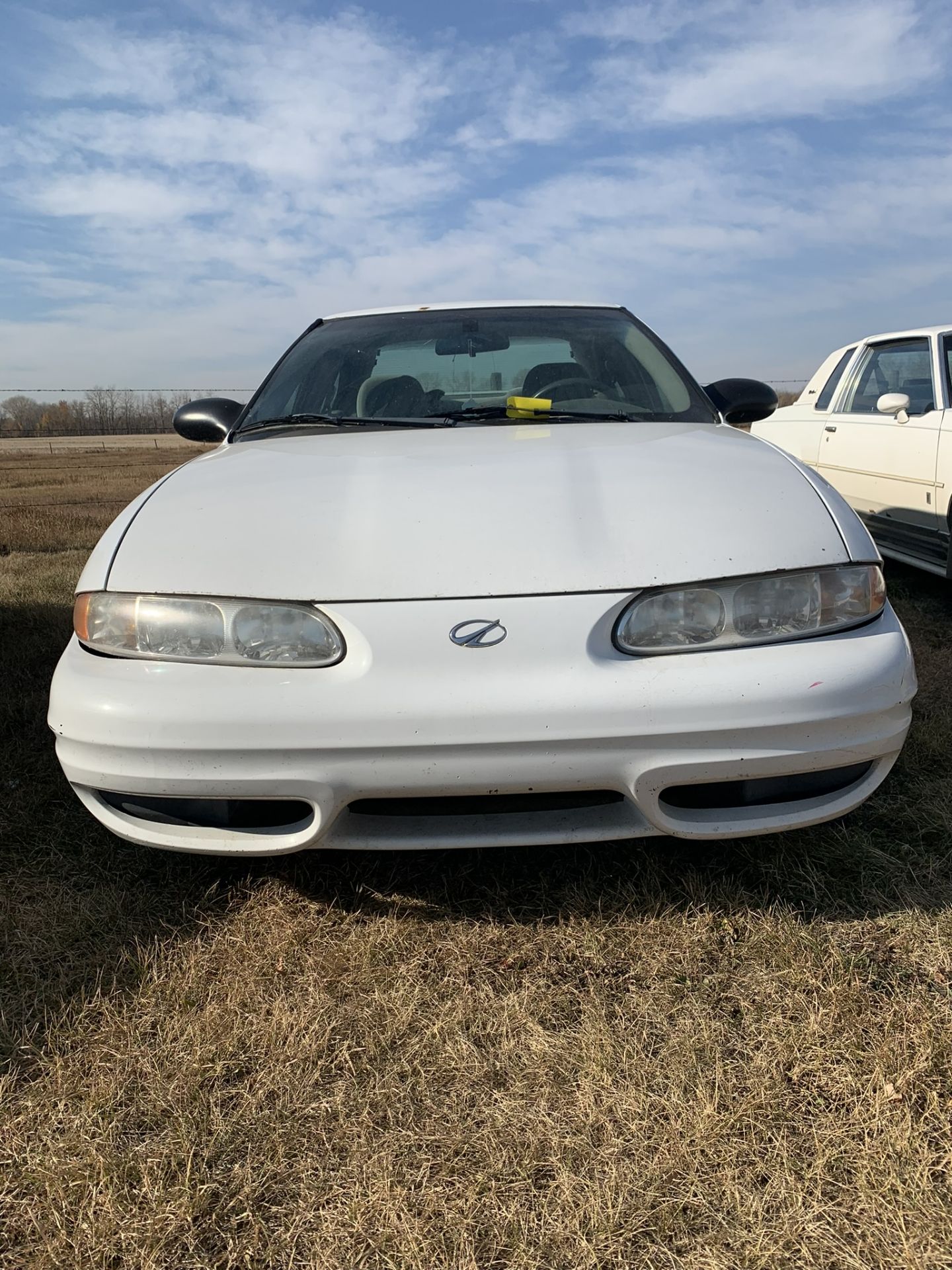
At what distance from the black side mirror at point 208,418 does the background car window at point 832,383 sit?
4353 millimetres

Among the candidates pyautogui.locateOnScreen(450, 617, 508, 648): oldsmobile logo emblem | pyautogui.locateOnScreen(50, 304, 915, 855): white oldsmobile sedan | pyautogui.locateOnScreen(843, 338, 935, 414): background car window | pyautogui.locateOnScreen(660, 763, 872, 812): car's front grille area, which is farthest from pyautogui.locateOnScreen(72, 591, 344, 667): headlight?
pyautogui.locateOnScreen(843, 338, 935, 414): background car window

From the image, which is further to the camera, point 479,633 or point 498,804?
point 498,804

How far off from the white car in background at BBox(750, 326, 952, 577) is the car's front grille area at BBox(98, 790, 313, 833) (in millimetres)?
3181

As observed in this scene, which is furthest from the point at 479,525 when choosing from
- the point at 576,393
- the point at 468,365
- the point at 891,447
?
the point at 891,447

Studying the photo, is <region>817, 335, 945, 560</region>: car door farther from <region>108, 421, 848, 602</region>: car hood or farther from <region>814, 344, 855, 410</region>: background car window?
<region>108, 421, 848, 602</region>: car hood

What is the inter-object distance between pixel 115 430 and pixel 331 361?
60.8m

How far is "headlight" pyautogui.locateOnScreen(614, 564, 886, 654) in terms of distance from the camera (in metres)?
1.59

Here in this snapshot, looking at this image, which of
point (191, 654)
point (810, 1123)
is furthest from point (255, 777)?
point (810, 1123)

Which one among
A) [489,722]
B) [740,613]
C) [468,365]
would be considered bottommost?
[489,722]

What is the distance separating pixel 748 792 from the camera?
1655 mm

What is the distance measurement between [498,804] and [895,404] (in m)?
3.94

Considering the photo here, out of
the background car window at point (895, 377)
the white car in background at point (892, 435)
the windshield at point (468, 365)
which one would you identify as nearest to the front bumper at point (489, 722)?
the windshield at point (468, 365)

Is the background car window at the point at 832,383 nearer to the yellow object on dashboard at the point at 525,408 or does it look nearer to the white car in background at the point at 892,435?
the white car in background at the point at 892,435

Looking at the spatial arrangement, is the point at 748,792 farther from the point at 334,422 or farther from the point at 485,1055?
the point at 334,422
